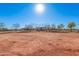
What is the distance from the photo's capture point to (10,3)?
178 centimetres

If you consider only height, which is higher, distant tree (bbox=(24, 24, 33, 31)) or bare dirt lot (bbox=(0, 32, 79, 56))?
distant tree (bbox=(24, 24, 33, 31))

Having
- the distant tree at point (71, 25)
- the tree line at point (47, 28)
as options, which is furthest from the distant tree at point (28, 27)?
the distant tree at point (71, 25)

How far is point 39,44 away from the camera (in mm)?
1761

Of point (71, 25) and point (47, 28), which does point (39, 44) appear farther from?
point (71, 25)

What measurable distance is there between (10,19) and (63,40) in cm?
59

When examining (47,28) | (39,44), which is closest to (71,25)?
(47,28)

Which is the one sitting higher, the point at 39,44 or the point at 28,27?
the point at 28,27

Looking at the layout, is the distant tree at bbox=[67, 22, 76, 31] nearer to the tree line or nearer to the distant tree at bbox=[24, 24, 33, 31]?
the tree line

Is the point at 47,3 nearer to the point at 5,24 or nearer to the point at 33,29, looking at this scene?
the point at 33,29

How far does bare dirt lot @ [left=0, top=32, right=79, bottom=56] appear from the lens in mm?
1737

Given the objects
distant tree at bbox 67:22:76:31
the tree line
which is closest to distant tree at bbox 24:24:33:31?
the tree line

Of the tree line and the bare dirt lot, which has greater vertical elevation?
the tree line

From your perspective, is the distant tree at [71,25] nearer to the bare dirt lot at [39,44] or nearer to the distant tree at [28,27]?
the bare dirt lot at [39,44]

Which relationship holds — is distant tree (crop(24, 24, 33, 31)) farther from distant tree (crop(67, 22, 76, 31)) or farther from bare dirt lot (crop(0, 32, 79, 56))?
distant tree (crop(67, 22, 76, 31))
